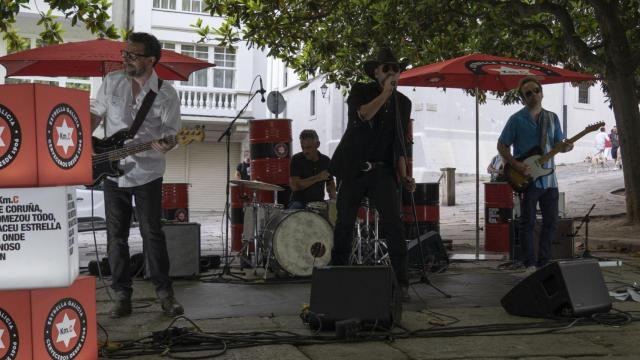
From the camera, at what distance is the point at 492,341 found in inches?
186

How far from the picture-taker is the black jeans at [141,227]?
5.58 metres

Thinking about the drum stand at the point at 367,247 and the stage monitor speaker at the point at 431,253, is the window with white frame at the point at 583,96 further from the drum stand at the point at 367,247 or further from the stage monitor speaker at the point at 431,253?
the drum stand at the point at 367,247

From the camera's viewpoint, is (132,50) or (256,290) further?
(256,290)

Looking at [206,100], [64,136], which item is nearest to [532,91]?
[64,136]

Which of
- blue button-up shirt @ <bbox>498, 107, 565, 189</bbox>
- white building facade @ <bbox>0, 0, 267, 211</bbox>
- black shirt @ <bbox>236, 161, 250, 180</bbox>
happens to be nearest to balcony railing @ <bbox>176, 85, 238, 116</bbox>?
white building facade @ <bbox>0, 0, 267, 211</bbox>

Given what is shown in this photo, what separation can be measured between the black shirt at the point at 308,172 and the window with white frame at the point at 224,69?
2357 centimetres

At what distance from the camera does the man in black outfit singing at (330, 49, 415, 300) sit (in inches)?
226

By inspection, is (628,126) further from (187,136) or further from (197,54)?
(197,54)

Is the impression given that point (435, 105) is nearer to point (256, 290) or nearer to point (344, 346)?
point (256, 290)

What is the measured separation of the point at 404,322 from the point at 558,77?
516 cm

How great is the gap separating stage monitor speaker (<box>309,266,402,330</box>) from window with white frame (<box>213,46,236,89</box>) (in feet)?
92.6

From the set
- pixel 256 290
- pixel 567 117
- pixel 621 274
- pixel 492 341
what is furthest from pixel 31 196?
pixel 567 117

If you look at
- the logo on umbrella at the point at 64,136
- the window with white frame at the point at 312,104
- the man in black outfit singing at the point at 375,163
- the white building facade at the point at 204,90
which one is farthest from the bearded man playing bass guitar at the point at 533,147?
the window with white frame at the point at 312,104

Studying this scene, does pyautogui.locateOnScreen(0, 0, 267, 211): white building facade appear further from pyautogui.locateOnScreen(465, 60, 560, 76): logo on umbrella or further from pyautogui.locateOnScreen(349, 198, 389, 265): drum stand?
pyautogui.locateOnScreen(349, 198, 389, 265): drum stand
